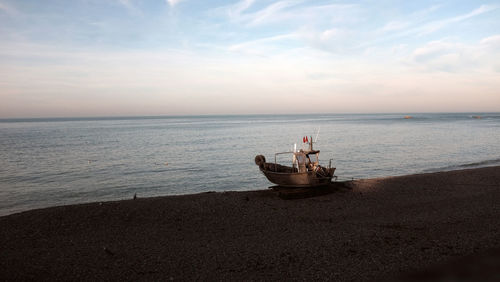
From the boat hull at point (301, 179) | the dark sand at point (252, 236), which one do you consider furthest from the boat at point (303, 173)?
the dark sand at point (252, 236)

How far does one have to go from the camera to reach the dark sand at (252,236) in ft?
38.9

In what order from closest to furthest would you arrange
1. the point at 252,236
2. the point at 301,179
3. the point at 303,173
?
the point at 252,236 → the point at 303,173 → the point at 301,179

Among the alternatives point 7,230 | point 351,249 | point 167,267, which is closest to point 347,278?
point 351,249

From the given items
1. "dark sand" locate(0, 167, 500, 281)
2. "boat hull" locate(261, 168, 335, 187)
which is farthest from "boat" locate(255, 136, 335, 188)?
"dark sand" locate(0, 167, 500, 281)

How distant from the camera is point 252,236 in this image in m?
15.1

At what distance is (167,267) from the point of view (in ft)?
39.7

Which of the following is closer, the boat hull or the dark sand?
the dark sand

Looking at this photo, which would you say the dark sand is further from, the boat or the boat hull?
the boat

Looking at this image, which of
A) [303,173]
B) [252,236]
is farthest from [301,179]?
[252,236]

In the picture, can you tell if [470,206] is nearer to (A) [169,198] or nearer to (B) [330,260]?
(B) [330,260]

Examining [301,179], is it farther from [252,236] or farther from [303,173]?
[252,236]

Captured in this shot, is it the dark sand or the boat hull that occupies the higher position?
the boat hull

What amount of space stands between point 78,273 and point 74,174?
25972 millimetres

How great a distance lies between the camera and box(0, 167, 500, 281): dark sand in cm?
1186
